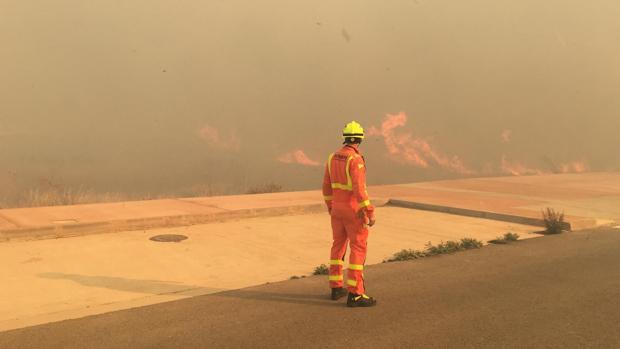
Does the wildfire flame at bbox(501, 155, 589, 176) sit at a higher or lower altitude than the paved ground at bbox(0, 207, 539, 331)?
higher

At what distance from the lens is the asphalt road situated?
5250 millimetres

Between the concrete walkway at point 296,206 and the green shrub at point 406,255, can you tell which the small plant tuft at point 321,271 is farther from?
the concrete walkway at point 296,206

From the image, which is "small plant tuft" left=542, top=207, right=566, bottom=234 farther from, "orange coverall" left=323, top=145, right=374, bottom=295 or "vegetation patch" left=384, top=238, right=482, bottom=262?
"orange coverall" left=323, top=145, right=374, bottom=295

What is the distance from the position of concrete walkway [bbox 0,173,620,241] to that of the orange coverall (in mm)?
5304

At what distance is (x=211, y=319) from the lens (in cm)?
586

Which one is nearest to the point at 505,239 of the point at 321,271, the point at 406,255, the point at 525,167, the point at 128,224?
the point at 406,255

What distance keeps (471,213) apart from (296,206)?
3797mm

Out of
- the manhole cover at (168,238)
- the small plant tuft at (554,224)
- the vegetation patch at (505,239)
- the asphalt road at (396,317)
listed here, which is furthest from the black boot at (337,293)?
the small plant tuft at (554,224)

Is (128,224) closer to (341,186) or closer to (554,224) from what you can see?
(341,186)

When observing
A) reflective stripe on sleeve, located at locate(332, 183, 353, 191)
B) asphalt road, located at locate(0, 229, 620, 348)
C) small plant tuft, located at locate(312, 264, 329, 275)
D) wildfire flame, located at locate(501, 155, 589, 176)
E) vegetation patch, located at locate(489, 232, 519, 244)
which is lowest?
asphalt road, located at locate(0, 229, 620, 348)

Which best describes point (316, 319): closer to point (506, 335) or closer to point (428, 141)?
point (506, 335)

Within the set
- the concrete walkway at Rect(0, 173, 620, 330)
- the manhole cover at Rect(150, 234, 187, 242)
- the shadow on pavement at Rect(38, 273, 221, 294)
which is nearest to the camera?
the concrete walkway at Rect(0, 173, 620, 330)

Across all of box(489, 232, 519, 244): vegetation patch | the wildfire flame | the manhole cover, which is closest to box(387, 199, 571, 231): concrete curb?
box(489, 232, 519, 244): vegetation patch

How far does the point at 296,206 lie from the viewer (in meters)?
13.4
